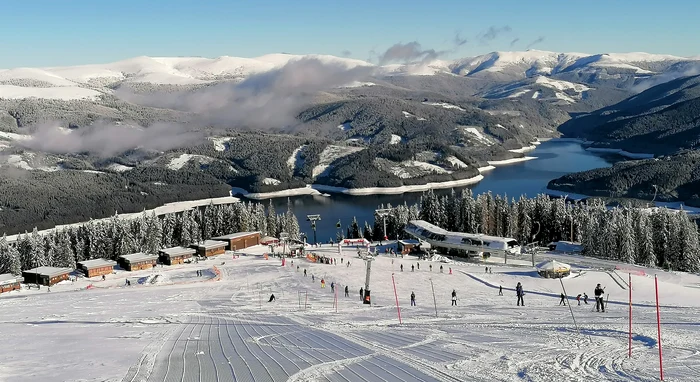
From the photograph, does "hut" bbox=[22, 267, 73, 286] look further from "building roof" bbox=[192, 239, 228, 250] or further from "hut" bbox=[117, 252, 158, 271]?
"building roof" bbox=[192, 239, 228, 250]

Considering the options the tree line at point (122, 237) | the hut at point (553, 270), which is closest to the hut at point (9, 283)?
the tree line at point (122, 237)

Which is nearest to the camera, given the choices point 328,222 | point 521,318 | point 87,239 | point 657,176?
point 521,318

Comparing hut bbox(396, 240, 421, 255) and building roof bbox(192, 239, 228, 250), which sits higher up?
building roof bbox(192, 239, 228, 250)

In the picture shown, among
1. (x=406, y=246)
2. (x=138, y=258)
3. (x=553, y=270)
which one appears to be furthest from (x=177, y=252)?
(x=553, y=270)

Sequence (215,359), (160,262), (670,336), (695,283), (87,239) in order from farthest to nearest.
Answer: (87,239)
(160,262)
(695,283)
(670,336)
(215,359)

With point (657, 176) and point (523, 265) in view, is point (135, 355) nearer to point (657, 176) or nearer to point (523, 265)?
point (523, 265)

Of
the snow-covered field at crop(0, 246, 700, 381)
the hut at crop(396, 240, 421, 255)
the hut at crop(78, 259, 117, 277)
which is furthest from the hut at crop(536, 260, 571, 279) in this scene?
the hut at crop(78, 259, 117, 277)

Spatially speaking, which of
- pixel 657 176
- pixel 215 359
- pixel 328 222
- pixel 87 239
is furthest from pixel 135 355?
pixel 657 176
